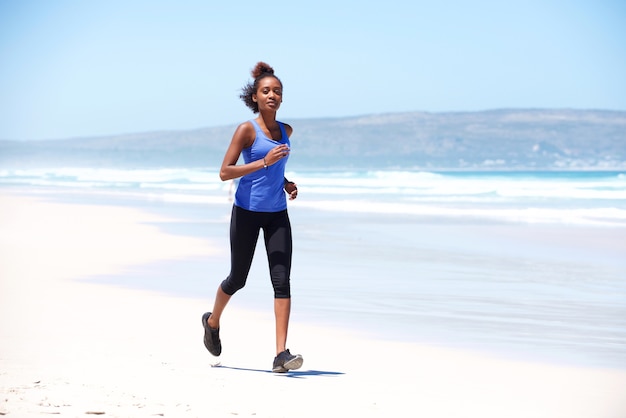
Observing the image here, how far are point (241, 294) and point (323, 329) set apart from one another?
1.88 metres

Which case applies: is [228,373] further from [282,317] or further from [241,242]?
[241,242]

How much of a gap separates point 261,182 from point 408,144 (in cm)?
12370

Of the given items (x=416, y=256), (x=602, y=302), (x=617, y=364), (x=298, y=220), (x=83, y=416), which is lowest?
(x=83, y=416)

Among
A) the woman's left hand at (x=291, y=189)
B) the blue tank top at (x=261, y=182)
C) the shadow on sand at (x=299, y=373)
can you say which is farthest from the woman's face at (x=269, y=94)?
the shadow on sand at (x=299, y=373)

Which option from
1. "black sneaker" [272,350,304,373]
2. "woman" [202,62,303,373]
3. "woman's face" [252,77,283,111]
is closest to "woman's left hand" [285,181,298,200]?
"woman" [202,62,303,373]

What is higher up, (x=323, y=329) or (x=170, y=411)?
(x=323, y=329)

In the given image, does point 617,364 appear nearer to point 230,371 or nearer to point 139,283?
point 230,371

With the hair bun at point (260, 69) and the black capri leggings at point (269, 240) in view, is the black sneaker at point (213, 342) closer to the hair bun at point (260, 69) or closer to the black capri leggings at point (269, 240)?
the black capri leggings at point (269, 240)

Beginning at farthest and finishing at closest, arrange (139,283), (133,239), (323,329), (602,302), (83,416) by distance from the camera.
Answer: (133,239) < (139,283) < (602,302) < (323,329) < (83,416)

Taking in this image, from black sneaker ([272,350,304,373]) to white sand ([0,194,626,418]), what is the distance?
6cm

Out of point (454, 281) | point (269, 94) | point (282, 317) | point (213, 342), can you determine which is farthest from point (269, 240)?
point (454, 281)

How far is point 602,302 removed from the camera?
28.4 ft

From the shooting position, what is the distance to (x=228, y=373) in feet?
17.9

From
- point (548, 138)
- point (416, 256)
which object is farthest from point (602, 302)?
point (548, 138)
